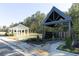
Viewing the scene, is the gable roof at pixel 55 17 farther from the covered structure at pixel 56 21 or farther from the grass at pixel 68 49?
the grass at pixel 68 49

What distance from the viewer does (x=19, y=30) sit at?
12.4 feet

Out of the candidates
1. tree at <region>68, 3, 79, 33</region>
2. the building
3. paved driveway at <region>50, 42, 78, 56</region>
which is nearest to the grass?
paved driveway at <region>50, 42, 78, 56</region>

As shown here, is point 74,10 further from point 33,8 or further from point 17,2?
point 17,2

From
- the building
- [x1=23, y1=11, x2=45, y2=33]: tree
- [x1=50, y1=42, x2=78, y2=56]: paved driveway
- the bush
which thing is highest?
[x1=23, y1=11, x2=45, y2=33]: tree

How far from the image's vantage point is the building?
376 cm

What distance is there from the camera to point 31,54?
3701 millimetres

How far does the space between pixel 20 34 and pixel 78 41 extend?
820mm

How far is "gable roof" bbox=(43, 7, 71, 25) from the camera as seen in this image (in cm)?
371

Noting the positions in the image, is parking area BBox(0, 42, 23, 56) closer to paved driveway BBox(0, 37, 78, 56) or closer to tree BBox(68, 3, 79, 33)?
paved driveway BBox(0, 37, 78, 56)

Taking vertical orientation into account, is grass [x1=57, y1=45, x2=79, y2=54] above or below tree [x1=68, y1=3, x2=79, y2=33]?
below

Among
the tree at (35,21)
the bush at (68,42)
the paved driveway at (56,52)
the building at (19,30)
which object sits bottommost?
the paved driveway at (56,52)

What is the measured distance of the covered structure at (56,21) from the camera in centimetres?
372

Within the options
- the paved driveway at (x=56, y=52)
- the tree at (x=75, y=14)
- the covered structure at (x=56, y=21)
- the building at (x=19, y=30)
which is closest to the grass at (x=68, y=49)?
the paved driveway at (x=56, y=52)

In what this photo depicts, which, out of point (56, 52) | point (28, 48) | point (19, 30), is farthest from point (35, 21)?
point (56, 52)
